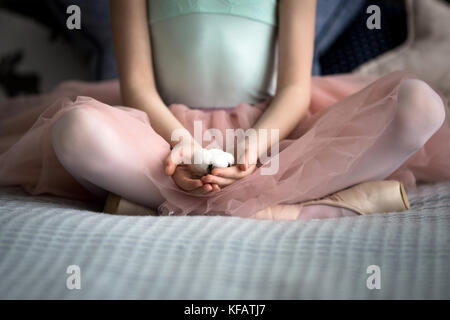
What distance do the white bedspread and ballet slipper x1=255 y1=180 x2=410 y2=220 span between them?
99mm

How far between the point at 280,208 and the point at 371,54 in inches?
32.6

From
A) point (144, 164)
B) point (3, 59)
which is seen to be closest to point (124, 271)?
point (144, 164)

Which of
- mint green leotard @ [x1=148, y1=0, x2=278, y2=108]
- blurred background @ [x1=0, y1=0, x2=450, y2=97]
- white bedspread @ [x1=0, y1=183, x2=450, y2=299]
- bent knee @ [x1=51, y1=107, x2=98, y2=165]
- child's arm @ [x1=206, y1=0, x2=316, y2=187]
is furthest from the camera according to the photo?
blurred background @ [x1=0, y1=0, x2=450, y2=97]

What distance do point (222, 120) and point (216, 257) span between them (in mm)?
378

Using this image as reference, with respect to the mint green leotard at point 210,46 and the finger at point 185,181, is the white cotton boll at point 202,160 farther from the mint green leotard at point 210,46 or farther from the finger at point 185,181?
the mint green leotard at point 210,46

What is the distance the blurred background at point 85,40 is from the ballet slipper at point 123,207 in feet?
2.61

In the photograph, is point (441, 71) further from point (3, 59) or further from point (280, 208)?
point (3, 59)

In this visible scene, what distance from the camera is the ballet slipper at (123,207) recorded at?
770 millimetres

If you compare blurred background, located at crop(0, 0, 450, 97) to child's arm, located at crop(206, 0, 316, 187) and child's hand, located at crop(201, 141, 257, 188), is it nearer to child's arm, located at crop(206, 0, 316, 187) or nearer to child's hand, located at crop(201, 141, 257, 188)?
child's arm, located at crop(206, 0, 316, 187)

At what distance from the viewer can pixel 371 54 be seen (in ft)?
4.68

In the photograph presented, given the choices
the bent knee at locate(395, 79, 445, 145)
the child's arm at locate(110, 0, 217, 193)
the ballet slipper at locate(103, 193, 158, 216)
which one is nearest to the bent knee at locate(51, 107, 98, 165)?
the ballet slipper at locate(103, 193, 158, 216)

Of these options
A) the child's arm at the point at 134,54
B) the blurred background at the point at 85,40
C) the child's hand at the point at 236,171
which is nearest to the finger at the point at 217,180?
the child's hand at the point at 236,171

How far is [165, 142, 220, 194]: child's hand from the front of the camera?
0.71 meters

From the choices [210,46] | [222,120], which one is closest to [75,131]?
[222,120]
